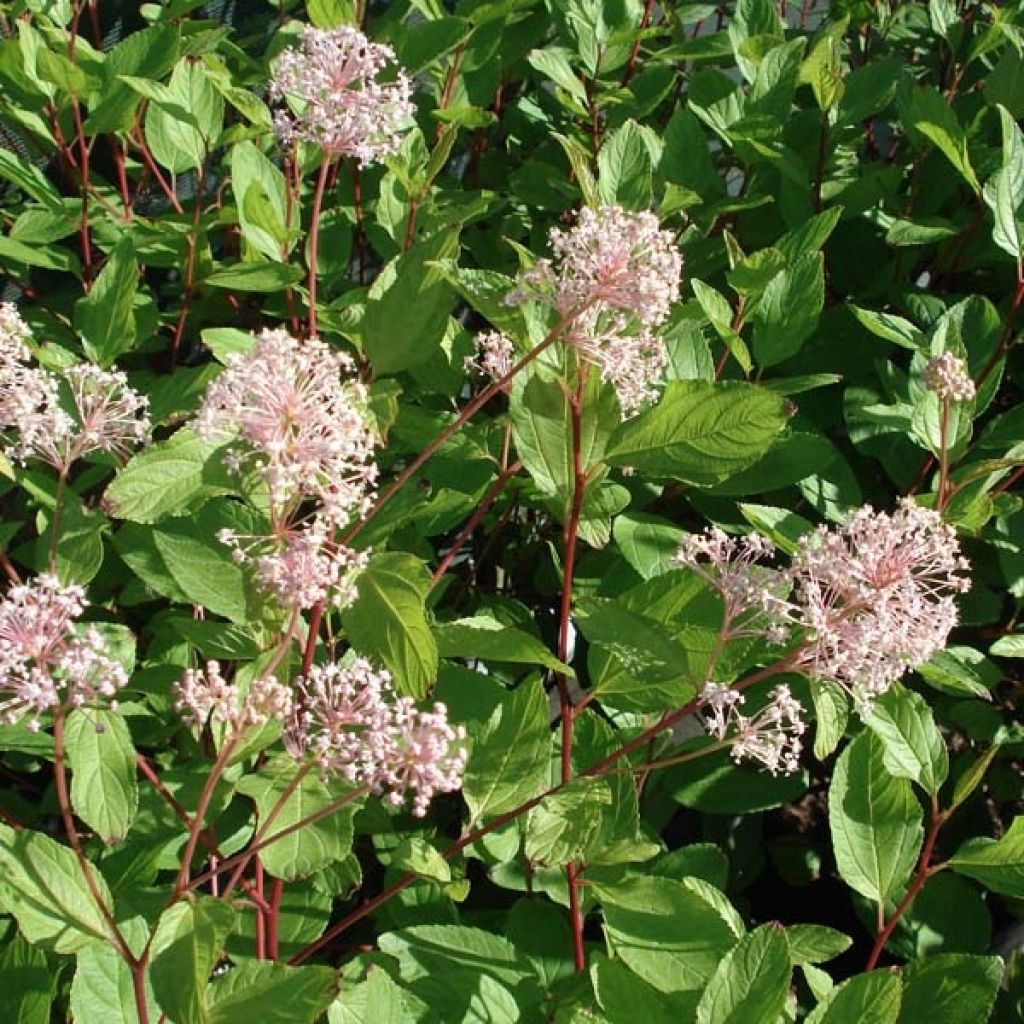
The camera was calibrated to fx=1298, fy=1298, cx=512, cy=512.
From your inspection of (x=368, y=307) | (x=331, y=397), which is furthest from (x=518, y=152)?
(x=331, y=397)

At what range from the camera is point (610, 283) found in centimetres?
122

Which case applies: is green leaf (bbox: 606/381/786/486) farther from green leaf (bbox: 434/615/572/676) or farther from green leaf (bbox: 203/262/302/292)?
green leaf (bbox: 203/262/302/292)

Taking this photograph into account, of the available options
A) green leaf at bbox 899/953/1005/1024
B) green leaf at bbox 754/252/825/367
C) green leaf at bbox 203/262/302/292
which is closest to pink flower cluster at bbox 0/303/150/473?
green leaf at bbox 203/262/302/292

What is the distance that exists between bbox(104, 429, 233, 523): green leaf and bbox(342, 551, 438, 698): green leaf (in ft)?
0.61

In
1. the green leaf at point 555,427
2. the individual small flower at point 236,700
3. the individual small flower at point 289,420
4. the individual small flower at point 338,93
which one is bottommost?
the individual small flower at point 236,700

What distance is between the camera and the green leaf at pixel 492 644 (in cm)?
128

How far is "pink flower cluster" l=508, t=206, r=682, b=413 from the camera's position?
1221mm

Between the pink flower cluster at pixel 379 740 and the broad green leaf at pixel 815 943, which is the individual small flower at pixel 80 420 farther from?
the broad green leaf at pixel 815 943

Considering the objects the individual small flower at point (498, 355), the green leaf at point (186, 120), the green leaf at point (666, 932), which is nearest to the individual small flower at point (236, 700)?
the green leaf at point (666, 932)

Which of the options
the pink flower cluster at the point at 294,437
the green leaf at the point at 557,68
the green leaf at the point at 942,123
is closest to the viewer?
the pink flower cluster at the point at 294,437

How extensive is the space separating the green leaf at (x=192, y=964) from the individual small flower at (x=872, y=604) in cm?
57

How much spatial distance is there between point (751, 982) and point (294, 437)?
65 centimetres

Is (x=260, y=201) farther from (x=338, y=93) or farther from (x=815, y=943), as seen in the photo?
(x=815, y=943)

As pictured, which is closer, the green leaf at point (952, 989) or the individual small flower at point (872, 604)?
the individual small flower at point (872, 604)
